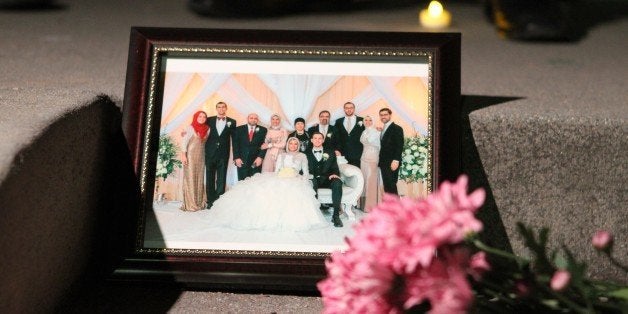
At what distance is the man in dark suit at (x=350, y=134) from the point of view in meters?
0.85

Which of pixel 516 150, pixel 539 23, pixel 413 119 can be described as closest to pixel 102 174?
pixel 413 119

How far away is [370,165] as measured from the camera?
2.77 feet

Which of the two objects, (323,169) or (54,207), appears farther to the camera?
(323,169)

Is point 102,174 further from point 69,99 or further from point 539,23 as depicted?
point 539,23

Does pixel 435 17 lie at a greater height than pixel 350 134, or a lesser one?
greater

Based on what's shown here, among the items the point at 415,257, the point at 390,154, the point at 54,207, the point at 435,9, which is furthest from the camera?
the point at 435,9

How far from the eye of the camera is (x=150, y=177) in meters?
0.85

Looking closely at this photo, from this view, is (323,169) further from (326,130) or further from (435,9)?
(435,9)

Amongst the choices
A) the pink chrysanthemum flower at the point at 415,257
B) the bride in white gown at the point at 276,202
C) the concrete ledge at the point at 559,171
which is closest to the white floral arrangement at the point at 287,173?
the bride in white gown at the point at 276,202

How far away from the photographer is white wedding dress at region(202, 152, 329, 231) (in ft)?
2.72

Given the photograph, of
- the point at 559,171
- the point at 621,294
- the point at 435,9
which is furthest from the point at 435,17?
the point at 621,294

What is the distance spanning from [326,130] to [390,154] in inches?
3.1

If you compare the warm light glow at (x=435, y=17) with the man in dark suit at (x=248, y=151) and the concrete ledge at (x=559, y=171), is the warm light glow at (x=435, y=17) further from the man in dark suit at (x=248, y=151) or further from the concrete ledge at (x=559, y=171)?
the man in dark suit at (x=248, y=151)

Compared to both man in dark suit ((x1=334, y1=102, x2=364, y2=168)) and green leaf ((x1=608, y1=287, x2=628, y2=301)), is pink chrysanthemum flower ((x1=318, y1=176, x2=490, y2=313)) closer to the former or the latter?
green leaf ((x1=608, y1=287, x2=628, y2=301))
